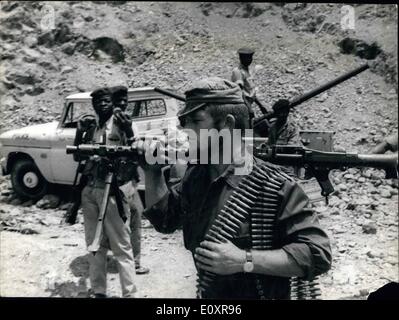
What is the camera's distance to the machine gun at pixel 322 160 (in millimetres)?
3814

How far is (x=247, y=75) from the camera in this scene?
4.83 metres

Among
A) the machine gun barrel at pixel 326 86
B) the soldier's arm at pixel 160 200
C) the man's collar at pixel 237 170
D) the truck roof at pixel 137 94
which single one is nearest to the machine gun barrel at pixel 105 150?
the soldier's arm at pixel 160 200

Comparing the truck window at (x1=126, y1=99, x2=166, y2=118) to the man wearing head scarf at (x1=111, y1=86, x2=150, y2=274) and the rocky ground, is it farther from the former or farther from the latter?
the rocky ground

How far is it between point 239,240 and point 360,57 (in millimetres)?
2865

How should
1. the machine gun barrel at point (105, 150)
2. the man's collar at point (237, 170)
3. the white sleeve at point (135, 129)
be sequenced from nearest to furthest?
1. the man's collar at point (237, 170)
2. the machine gun barrel at point (105, 150)
3. the white sleeve at point (135, 129)

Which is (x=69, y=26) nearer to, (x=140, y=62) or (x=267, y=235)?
(x=140, y=62)

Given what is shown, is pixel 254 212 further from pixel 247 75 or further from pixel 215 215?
pixel 247 75

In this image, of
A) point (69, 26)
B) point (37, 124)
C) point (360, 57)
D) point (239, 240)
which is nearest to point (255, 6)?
point (360, 57)

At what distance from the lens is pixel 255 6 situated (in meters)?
5.09

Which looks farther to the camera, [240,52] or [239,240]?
[240,52]

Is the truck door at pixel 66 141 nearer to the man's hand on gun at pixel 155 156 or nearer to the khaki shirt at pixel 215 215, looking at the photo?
the man's hand on gun at pixel 155 156

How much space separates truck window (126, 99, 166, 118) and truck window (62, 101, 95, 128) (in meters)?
0.34

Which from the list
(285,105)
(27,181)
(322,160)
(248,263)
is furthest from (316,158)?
(27,181)

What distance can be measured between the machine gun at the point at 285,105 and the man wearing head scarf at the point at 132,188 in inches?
42.6
